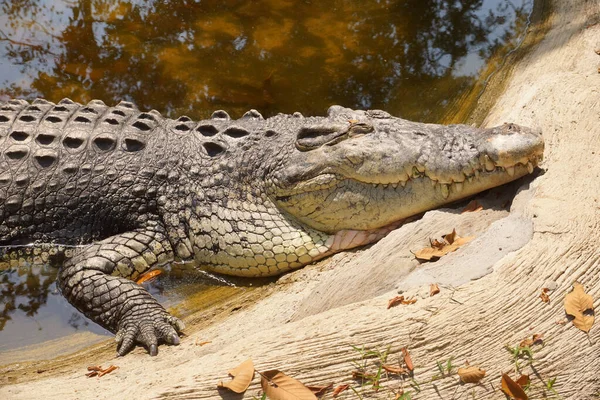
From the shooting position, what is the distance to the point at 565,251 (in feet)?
10.5

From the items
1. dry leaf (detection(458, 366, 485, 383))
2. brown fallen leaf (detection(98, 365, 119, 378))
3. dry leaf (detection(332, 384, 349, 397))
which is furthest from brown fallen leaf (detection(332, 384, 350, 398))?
brown fallen leaf (detection(98, 365, 119, 378))

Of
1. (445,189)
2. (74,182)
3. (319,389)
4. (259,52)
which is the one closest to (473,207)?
(445,189)

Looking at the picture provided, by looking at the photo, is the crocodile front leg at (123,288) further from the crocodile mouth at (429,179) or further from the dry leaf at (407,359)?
the dry leaf at (407,359)

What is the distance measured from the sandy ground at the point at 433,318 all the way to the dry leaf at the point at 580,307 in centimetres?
3

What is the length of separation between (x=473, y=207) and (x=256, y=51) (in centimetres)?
361

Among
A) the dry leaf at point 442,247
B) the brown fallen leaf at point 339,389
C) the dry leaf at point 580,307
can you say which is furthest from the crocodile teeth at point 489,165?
the brown fallen leaf at point 339,389

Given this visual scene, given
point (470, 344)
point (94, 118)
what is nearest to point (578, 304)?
point (470, 344)

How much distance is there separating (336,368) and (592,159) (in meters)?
2.18

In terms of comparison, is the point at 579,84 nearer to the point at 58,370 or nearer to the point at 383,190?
the point at 383,190

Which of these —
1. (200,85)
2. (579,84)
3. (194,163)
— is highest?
(200,85)

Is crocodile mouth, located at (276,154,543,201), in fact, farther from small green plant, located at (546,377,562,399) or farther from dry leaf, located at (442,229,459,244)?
small green plant, located at (546,377,562,399)

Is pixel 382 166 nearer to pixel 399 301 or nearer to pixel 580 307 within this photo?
pixel 399 301

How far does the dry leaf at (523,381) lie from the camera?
279 centimetres

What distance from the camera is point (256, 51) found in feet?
22.6
